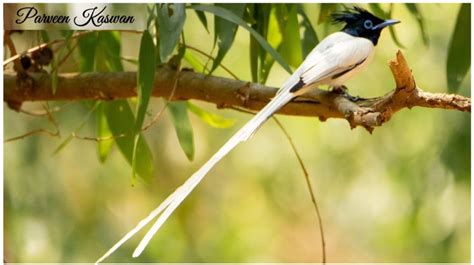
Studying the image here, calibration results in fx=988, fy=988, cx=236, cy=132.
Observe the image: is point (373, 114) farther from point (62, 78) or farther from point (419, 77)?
point (419, 77)

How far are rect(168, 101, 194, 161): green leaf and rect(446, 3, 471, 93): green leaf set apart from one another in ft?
1.77

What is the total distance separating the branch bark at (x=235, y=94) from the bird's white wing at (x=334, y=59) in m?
0.05

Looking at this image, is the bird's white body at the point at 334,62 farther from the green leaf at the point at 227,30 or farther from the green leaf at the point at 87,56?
the green leaf at the point at 87,56

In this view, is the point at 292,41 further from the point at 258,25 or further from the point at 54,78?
the point at 54,78

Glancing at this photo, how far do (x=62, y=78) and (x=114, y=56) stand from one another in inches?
6.0

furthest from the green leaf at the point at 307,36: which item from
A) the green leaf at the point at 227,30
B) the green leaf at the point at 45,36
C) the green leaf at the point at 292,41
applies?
the green leaf at the point at 45,36

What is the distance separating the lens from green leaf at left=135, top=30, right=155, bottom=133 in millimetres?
1715

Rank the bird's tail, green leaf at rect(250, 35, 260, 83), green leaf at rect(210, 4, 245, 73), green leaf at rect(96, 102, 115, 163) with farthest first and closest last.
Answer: green leaf at rect(96, 102, 115, 163)
green leaf at rect(250, 35, 260, 83)
green leaf at rect(210, 4, 245, 73)
the bird's tail

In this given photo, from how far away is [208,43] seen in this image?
3.44m

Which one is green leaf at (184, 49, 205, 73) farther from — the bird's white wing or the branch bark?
the bird's white wing

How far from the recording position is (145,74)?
67.7 inches

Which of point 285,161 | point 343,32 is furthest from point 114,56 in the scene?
point 285,161

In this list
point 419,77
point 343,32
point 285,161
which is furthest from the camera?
point 285,161

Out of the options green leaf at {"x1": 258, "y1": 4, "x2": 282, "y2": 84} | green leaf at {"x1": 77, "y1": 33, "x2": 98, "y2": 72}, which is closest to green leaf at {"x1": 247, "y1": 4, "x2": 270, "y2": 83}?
green leaf at {"x1": 258, "y1": 4, "x2": 282, "y2": 84}
